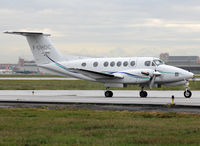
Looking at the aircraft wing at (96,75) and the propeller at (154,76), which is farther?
the aircraft wing at (96,75)

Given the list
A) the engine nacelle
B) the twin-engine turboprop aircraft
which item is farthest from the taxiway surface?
the engine nacelle

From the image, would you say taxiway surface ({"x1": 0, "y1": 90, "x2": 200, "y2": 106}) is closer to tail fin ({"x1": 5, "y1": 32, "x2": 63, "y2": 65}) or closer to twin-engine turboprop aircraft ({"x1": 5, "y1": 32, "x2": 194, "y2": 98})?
twin-engine turboprop aircraft ({"x1": 5, "y1": 32, "x2": 194, "y2": 98})

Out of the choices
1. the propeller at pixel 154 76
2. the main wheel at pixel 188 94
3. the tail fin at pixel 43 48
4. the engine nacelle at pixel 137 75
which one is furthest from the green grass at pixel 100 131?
the tail fin at pixel 43 48

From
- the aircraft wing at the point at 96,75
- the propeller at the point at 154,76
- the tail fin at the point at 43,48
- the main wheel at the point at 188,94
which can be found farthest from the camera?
the tail fin at the point at 43,48

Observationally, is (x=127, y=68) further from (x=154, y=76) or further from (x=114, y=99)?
(x=114, y=99)

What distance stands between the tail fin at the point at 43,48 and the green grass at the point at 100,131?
19894 mm

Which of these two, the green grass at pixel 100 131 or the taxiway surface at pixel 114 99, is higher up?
the taxiway surface at pixel 114 99

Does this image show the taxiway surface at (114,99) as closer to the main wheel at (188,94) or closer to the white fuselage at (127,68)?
the main wheel at (188,94)

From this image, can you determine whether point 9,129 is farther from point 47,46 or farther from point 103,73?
point 47,46

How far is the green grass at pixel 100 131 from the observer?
39.6 feet

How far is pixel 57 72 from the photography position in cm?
3853

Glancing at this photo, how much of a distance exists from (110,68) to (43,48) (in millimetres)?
7042

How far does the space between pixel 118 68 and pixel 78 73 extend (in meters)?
3.99

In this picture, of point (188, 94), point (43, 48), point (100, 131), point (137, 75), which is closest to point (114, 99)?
point (137, 75)
